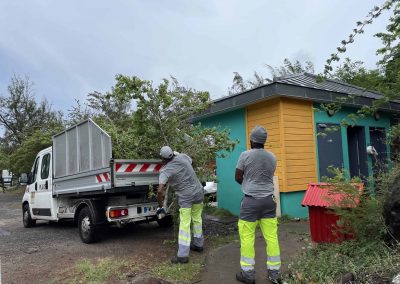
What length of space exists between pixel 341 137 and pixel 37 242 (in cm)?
792

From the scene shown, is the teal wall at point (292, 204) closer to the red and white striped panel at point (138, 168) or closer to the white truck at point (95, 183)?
the white truck at point (95, 183)

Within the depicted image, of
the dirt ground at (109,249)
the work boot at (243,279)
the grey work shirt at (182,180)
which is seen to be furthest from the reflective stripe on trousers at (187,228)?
the work boot at (243,279)

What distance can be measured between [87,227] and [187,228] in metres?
2.77

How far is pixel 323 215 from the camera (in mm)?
5121

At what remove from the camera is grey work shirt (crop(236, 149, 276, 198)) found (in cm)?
454

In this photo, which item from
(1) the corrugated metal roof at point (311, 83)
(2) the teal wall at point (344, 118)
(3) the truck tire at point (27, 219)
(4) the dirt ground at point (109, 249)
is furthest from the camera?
(3) the truck tire at point (27, 219)

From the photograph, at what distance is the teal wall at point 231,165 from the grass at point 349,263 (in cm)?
489

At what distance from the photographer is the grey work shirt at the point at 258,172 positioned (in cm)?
454

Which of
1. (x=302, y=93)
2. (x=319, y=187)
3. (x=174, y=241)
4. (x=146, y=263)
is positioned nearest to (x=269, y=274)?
(x=319, y=187)

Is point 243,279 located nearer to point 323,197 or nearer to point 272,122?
point 323,197

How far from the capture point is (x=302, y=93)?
8484mm

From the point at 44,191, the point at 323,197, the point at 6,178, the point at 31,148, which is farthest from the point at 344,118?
the point at 6,178

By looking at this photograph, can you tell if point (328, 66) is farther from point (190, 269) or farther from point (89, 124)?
point (89, 124)

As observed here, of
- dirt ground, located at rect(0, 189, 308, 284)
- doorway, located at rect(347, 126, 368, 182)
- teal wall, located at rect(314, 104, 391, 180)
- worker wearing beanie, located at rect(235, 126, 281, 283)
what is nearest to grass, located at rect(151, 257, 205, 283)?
dirt ground, located at rect(0, 189, 308, 284)
